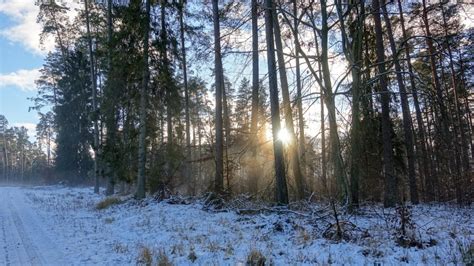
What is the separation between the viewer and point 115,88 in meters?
16.8

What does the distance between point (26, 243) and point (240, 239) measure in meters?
4.95

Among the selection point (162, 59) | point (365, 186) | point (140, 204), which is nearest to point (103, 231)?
point (140, 204)

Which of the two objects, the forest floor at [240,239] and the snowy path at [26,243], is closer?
the forest floor at [240,239]

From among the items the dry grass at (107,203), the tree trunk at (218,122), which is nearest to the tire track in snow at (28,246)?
the dry grass at (107,203)

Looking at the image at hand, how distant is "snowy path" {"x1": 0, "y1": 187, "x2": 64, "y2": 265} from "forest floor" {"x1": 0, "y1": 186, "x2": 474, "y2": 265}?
0.06 ft

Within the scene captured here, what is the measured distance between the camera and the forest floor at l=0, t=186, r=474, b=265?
573cm

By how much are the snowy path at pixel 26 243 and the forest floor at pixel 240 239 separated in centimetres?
2

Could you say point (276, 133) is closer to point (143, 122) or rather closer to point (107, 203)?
point (143, 122)

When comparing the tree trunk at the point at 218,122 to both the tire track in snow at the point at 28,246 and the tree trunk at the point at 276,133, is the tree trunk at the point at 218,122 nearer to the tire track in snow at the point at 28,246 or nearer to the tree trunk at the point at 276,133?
the tree trunk at the point at 276,133

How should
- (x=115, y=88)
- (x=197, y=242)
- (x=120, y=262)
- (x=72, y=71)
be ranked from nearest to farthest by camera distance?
(x=120, y=262)
(x=197, y=242)
(x=115, y=88)
(x=72, y=71)

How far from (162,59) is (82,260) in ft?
35.0

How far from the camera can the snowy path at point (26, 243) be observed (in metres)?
6.73

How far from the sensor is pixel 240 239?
24.2 feet

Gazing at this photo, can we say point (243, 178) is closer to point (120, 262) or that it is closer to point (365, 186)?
point (365, 186)
